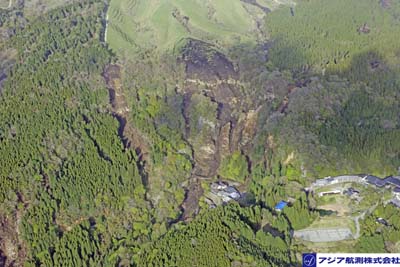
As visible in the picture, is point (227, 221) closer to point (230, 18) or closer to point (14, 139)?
point (14, 139)

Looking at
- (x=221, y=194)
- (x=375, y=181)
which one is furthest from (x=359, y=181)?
(x=221, y=194)

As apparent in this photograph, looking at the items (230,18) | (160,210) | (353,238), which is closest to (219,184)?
(160,210)

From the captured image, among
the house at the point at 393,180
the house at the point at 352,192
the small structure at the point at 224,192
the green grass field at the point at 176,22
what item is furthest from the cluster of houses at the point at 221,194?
the green grass field at the point at 176,22

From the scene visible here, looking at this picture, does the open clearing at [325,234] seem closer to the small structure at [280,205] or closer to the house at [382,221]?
the house at [382,221]

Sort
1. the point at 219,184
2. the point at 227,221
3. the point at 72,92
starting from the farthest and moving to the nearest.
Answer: the point at 72,92 → the point at 219,184 → the point at 227,221

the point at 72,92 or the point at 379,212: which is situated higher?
the point at 72,92

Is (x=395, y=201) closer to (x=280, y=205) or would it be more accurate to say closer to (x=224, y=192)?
(x=280, y=205)
